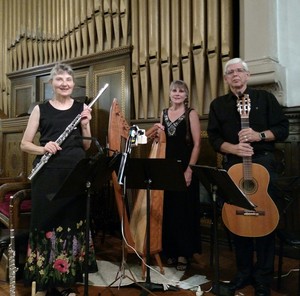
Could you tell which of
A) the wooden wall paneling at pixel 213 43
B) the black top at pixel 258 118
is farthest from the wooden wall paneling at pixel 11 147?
the black top at pixel 258 118

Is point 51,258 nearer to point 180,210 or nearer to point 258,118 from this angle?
point 180,210

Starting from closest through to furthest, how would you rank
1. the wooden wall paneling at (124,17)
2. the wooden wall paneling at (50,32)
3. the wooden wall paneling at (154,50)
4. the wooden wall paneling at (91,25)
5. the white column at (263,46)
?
the white column at (263,46) < the wooden wall paneling at (154,50) < the wooden wall paneling at (124,17) < the wooden wall paneling at (91,25) < the wooden wall paneling at (50,32)

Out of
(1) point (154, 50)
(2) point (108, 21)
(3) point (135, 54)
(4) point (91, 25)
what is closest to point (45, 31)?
(4) point (91, 25)

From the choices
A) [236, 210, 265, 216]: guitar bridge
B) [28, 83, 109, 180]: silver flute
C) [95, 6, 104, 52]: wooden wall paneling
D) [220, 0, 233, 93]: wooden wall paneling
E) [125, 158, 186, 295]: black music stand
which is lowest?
[236, 210, 265, 216]: guitar bridge

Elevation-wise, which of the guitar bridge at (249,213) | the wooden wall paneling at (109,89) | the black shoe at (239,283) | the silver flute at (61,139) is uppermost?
the wooden wall paneling at (109,89)

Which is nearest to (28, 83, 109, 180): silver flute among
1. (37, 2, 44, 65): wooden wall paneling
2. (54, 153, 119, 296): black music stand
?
(54, 153, 119, 296): black music stand

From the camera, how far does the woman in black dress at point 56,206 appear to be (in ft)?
7.77

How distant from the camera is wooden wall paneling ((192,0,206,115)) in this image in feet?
12.2

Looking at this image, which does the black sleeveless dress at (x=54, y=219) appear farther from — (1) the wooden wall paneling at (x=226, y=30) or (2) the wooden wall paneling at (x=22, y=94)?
(2) the wooden wall paneling at (x=22, y=94)

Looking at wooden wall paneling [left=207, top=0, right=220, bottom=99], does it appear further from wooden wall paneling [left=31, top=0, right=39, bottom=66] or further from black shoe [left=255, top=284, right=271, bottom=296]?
wooden wall paneling [left=31, top=0, right=39, bottom=66]

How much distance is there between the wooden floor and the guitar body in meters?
0.54

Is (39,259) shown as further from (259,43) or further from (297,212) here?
(259,43)

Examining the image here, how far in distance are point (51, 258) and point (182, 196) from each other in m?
1.25

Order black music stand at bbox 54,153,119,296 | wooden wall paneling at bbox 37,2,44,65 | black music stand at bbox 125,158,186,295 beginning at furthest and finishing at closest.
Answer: wooden wall paneling at bbox 37,2,44,65
black music stand at bbox 125,158,186,295
black music stand at bbox 54,153,119,296
